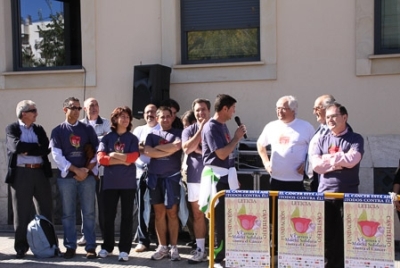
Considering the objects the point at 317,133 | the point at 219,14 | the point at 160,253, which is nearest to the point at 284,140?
the point at 317,133

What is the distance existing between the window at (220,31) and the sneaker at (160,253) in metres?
2.96

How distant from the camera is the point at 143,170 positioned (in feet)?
23.0

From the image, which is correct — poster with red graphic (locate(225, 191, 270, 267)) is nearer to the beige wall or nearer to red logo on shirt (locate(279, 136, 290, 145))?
red logo on shirt (locate(279, 136, 290, 145))

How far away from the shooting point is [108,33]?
329 inches

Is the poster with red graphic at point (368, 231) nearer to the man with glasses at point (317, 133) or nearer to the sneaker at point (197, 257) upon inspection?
the man with glasses at point (317, 133)

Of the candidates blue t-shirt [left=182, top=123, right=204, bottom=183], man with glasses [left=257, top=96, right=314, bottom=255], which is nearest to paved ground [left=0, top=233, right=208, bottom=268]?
blue t-shirt [left=182, top=123, right=204, bottom=183]

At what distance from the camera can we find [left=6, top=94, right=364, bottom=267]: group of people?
5.97 metres

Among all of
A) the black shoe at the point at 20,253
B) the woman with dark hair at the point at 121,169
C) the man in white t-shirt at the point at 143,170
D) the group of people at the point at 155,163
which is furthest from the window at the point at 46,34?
the black shoe at the point at 20,253

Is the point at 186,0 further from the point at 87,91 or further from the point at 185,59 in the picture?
the point at 87,91

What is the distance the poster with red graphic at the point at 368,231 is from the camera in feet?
15.0

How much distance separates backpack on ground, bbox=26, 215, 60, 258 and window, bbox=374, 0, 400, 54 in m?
5.08

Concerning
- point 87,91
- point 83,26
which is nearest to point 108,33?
point 83,26

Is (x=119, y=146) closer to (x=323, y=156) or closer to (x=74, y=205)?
(x=74, y=205)

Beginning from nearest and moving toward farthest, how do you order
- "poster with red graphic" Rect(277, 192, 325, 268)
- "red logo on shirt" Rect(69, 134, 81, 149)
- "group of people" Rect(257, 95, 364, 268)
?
"poster with red graphic" Rect(277, 192, 325, 268) < "group of people" Rect(257, 95, 364, 268) < "red logo on shirt" Rect(69, 134, 81, 149)
